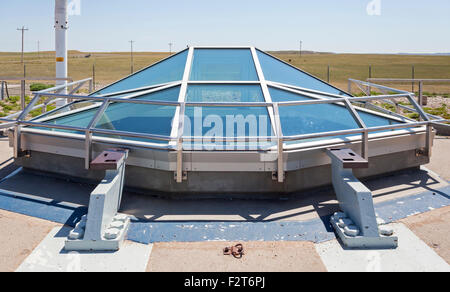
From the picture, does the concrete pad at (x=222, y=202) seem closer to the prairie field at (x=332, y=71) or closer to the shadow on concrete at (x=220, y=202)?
the shadow on concrete at (x=220, y=202)

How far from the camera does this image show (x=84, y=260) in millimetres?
3887

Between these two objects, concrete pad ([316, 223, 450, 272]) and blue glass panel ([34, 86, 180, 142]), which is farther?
blue glass panel ([34, 86, 180, 142])

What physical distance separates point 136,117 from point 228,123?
1594 millimetres

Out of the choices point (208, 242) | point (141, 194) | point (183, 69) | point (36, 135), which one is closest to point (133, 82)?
point (183, 69)

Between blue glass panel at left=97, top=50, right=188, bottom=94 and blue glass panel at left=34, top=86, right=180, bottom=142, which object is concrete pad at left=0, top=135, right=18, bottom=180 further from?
blue glass panel at left=97, top=50, right=188, bottom=94

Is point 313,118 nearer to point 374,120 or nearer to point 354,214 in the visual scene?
point 374,120

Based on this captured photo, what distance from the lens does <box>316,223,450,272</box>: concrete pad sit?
3721mm

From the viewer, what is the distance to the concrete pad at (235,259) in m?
3.75

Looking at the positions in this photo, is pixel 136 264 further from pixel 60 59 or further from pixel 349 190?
pixel 60 59

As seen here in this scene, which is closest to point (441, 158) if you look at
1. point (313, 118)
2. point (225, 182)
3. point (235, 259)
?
point (313, 118)

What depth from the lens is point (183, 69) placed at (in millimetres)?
7680

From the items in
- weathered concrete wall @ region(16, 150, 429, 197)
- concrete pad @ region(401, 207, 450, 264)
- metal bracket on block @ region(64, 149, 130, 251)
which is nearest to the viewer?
metal bracket on block @ region(64, 149, 130, 251)

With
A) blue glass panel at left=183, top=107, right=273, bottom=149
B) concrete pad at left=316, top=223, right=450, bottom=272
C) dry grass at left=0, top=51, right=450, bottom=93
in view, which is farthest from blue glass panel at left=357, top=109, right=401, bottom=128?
dry grass at left=0, top=51, right=450, bottom=93

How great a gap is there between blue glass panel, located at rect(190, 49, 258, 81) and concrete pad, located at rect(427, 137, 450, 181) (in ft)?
12.8
